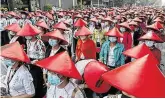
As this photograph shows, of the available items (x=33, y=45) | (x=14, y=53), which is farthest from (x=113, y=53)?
(x=14, y=53)

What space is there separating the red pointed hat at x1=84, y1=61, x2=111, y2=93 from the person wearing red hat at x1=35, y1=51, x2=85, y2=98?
1.05 feet

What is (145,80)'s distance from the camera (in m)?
2.75

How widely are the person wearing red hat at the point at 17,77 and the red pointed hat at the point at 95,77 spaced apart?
0.80m

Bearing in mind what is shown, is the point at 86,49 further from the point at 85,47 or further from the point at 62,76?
the point at 62,76

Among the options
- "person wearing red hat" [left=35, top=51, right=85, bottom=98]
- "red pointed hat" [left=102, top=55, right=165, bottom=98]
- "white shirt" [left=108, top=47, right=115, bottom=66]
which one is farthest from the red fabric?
"red pointed hat" [left=102, top=55, right=165, bottom=98]

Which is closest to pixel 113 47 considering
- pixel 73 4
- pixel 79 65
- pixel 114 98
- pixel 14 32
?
pixel 79 65

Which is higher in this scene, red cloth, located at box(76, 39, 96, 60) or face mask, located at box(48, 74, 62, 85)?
face mask, located at box(48, 74, 62, 85)

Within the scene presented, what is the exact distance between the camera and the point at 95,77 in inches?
151

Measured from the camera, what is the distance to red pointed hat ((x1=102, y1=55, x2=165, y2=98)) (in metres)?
2.67

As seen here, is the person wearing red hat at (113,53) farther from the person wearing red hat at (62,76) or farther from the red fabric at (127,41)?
the person wearing red hat at (62,76)

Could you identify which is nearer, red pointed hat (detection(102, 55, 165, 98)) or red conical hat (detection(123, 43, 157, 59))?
red pointed hat (detection(102, 55, 165, 98))

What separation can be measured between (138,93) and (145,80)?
0.16m

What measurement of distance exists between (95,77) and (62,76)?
51 cm

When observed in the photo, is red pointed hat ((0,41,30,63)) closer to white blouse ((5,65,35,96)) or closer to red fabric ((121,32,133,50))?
white blouse ((5,65,35,96))
